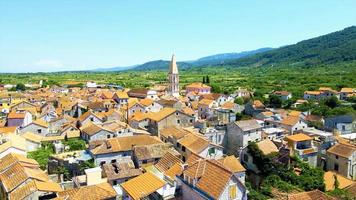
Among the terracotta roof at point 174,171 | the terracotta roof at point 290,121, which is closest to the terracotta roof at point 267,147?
the terracotta roof at point 290,121

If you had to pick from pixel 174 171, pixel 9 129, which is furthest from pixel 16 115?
pixel 174 171

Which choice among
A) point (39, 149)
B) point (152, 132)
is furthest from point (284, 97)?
point (39, 149)

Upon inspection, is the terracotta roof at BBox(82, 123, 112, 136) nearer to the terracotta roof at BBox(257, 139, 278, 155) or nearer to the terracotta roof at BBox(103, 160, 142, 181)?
the terracotta roof at BBox(103, 160, 142, 181)

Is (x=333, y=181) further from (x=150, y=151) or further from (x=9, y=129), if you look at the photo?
(x=9, y=129)

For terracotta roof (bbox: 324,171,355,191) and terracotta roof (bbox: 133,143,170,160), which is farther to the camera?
terracotta roof (bbox: 133,143,170,160)

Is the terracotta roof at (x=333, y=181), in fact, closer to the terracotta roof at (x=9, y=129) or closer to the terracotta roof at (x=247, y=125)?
the terracotta roof at (x=247, y=125)

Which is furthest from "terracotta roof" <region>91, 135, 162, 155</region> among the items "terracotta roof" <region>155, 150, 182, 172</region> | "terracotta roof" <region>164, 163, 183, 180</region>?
"terracotta roof" <region>164, 163, 183, 180</region>
